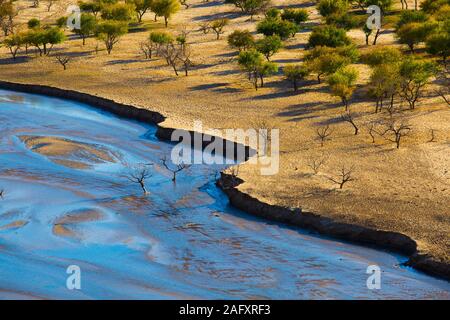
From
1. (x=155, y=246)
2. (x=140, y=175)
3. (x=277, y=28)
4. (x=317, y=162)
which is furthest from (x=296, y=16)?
(x=155, y=246)

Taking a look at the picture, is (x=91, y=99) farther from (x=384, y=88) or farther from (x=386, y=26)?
(x=386, y=26)

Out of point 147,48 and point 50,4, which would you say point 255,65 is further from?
point 50,4

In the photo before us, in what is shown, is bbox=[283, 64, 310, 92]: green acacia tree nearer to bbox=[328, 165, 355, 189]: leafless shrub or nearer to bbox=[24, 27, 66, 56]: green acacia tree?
bbox=[328, 165, 355, 189]: leafless shrub

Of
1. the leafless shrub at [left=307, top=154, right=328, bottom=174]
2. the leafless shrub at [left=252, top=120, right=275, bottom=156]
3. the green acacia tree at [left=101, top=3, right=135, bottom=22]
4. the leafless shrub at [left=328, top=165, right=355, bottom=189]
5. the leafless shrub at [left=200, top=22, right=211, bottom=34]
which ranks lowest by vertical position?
the leafless shrub at [left=328, top=165, right=355, bottom=189]

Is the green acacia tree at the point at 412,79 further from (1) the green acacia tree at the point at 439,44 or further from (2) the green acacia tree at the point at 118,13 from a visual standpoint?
(2) the green acacia tree at the point at 118,13

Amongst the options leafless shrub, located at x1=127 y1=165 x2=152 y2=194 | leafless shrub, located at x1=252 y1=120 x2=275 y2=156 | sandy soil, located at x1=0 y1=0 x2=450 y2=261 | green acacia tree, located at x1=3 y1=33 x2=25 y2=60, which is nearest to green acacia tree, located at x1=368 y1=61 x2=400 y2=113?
sandy soil, located at x1=0 y1=0 x2=450 y2=261

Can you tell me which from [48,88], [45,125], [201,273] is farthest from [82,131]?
[201,273]
